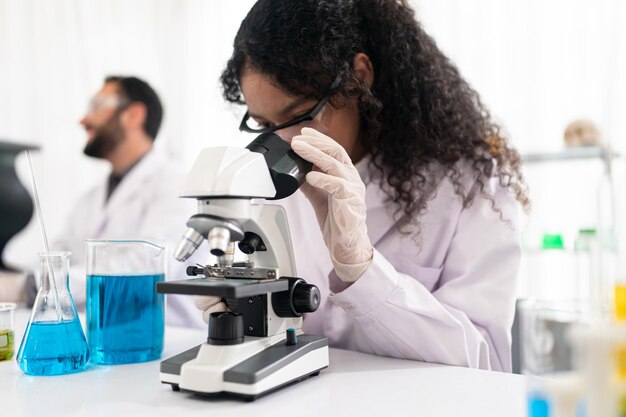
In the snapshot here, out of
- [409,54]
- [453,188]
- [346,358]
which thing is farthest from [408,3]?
[346,358]

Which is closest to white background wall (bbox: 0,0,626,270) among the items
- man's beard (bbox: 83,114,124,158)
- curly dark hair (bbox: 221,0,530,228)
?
man's beard (bbox: 83,114,124,158)

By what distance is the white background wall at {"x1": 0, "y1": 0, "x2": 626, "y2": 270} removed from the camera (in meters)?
2.30

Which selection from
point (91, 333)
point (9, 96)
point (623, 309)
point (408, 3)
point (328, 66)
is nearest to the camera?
point (623, 309)

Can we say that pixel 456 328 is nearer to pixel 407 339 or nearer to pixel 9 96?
pixel 407 339

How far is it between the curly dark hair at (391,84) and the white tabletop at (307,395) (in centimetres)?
47

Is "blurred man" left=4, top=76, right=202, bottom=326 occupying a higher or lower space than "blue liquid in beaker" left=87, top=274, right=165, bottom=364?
higher

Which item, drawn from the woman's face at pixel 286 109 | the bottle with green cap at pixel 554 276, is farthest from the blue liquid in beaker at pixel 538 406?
the woman's face at pixel 286 109

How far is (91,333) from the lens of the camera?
3.57 ft

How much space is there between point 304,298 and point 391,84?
663mm

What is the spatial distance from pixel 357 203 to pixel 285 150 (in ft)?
0.57

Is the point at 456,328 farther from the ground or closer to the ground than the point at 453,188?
closer to the ground

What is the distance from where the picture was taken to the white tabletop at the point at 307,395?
2.66ft

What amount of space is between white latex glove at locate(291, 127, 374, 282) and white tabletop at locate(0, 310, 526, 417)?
19cm

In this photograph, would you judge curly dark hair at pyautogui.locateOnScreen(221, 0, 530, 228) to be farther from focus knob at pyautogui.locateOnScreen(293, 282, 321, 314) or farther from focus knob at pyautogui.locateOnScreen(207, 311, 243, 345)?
focus knob at pyautogui.locateOnScreen(207, 311, 243, 345)
